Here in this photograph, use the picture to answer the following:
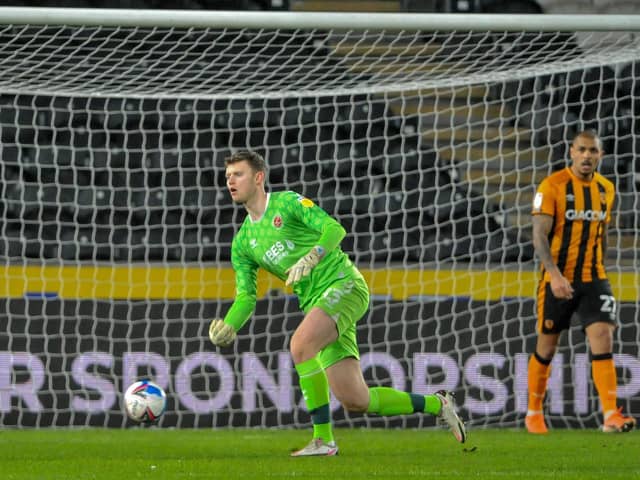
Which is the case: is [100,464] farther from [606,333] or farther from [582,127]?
[582,127]

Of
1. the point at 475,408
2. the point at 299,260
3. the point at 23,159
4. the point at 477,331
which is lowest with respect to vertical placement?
the point at 475,408

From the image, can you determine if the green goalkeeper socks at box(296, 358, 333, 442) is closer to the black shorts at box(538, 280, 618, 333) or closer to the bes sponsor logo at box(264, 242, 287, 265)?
the bes sponsor logo at box(264, 242, 287, 265)

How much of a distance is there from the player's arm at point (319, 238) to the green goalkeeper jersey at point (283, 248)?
3cm

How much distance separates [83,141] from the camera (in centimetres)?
1087

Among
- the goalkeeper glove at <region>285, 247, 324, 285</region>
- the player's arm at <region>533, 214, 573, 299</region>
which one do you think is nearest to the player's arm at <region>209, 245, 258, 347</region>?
the goalkeeper glove at <region>285, 247, 324, 285</region>

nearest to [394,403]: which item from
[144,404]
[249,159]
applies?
[144,404]

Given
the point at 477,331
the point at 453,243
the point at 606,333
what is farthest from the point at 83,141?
the point at 606,333

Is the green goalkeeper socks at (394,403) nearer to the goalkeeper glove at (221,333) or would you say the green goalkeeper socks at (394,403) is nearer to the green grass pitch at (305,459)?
the green grass pitch at (305,459)

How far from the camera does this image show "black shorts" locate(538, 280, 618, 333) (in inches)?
299

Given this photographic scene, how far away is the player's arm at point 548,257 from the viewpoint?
295 inches

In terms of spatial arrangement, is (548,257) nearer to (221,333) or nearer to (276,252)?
(276,252)

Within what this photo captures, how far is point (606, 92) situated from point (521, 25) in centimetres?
325

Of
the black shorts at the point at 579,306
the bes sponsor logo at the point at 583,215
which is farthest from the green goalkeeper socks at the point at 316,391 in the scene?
the bes sponsor logo at the point at 583,215

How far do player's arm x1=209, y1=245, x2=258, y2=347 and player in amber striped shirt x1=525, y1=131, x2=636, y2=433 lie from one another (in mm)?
2150
